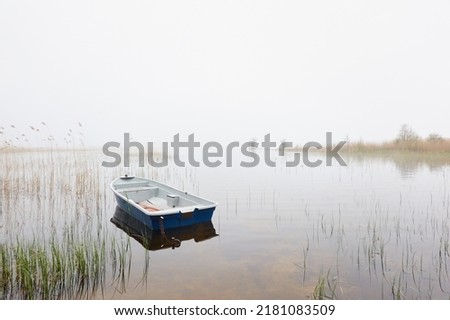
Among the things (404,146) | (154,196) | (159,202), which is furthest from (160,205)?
(404,146)

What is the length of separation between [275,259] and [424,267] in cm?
150

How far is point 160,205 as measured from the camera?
17.7 feet

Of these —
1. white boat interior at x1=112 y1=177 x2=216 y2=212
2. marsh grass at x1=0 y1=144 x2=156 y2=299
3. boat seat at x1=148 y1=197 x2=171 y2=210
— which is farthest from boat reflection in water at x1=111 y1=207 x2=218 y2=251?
boat seat at x1=148 y1=197 x2=171 y2=210

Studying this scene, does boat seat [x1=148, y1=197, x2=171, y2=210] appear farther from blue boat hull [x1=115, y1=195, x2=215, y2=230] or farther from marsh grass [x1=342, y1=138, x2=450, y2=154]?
marsh grass [x1=342, y1=138, x2=450, y2=154]

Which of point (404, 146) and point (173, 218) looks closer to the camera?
point (173, 218)

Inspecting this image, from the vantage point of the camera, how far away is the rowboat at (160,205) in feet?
12.9

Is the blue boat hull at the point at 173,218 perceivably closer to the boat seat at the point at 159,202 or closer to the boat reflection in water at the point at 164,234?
the boat reflection in water at the point at 164,234

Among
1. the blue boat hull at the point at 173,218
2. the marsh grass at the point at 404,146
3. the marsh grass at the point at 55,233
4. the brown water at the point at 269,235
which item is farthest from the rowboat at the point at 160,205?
the marsh grass at the point at 404,146

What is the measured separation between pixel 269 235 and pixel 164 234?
1505 mm

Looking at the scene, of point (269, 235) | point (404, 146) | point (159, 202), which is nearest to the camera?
point (269, 235)

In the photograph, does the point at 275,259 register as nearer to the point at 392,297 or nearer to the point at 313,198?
the point at 392,297

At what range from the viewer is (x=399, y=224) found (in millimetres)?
4367

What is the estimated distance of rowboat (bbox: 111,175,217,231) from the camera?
12.9 ft

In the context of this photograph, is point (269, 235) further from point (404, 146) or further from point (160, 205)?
point (404, 146)
